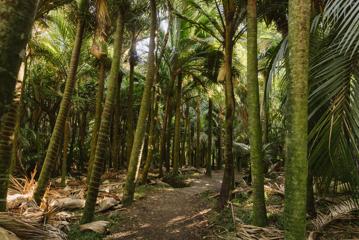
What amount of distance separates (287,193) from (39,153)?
1794cm

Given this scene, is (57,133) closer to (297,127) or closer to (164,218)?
(164,218)

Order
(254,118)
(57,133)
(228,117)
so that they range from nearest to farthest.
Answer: (254,118) → (57,133) → (228,117)

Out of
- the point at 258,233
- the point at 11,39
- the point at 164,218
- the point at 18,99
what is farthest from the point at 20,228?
the point at 164,218

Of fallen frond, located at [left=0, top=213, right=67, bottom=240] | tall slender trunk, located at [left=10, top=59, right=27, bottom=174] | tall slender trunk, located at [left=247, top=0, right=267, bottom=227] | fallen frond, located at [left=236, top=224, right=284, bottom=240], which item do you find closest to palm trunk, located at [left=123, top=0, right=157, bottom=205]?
tall slender trunk, located at [left=10, top=59, right=27, bottom=174]

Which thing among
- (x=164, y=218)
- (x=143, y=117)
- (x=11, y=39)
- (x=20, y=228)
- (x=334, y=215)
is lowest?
(x=164, y=218)

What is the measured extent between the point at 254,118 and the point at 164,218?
14.3 ft

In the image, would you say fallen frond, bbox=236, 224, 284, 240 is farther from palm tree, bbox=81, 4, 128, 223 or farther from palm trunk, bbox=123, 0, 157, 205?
palm trunk, bbox=123, 0, 157, 205

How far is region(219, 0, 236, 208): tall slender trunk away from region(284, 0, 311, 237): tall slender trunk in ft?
19.3

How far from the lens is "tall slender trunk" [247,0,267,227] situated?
646 centimetres

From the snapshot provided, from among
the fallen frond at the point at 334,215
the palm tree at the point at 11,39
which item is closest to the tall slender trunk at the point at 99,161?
the fallen frond at the point at 334,215

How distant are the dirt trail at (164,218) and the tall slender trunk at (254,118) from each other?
5.64 feet

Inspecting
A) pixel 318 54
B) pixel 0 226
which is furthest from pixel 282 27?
pixel 0 226

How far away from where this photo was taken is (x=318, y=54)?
559 centimetres

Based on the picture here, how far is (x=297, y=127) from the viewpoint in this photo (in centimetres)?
376
